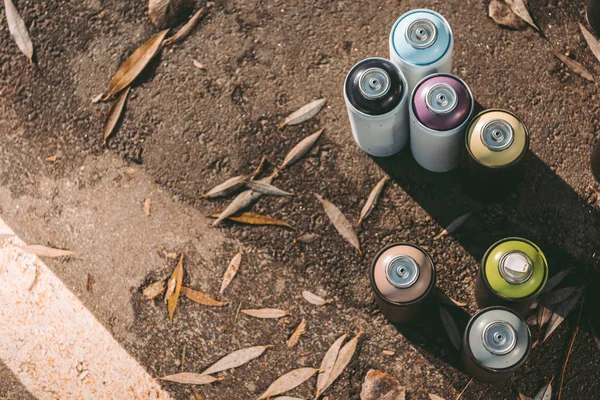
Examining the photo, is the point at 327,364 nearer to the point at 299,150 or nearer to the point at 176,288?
the point at 176,288

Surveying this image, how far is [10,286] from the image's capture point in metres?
1.76

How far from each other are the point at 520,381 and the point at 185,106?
1.27m

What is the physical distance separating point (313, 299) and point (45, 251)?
0.85 metres

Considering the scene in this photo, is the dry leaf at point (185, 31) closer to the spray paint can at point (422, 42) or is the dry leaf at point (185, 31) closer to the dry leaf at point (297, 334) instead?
the spray paint can at point (422, 42)

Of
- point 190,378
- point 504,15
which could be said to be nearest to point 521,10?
point 504,15

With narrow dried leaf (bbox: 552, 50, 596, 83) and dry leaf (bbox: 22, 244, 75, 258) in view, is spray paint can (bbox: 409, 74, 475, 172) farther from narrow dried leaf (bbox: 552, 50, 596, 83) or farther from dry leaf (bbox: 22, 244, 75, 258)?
dry leaf (bbox: 22, 244, 75, 258)

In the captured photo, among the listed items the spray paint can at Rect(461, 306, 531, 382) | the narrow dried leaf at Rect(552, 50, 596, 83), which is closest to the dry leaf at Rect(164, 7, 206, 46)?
the narrow dried leaf at Rect(552, 50, 596, 83)

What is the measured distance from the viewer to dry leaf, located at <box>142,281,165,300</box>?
168 centimetres

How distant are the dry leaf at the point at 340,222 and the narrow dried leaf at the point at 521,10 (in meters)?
0.82

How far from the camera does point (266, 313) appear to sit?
1639 mm

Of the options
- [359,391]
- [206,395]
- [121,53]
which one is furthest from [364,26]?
[206,395]

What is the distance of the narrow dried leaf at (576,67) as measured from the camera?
1.69m

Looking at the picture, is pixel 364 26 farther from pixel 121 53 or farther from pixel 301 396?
pixel 301 396

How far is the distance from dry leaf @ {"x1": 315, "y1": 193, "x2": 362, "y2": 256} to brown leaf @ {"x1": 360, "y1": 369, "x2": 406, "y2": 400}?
35cm
